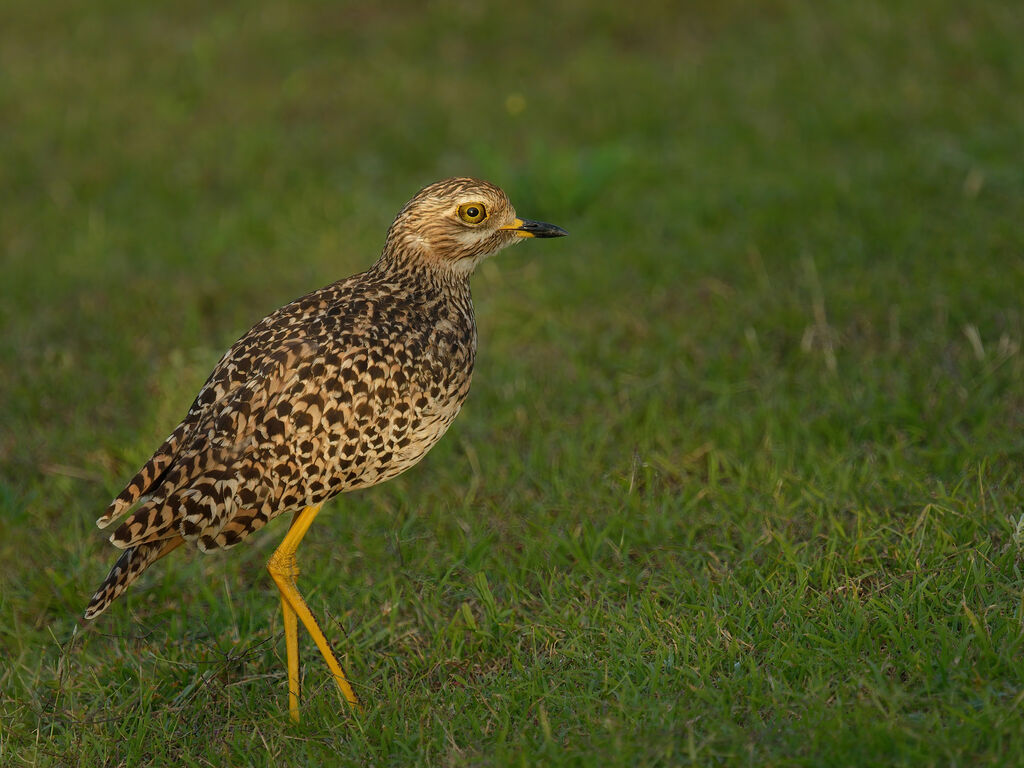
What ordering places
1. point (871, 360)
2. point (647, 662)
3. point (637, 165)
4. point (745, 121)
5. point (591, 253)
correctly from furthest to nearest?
point (745, 121)
point (637, 165)
point (591, 253)
point (871, 360)
point (647, 662)

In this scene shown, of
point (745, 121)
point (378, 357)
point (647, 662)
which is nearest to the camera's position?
point (647, 662)

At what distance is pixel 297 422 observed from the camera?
12.6 feet

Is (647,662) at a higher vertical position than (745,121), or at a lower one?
lower

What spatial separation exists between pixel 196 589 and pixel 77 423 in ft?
4.86

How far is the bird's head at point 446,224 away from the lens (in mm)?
4523

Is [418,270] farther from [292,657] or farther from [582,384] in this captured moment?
[292,657]

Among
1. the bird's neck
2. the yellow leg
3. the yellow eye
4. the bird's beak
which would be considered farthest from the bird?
the bird's beak

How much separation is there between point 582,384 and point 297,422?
2057 millimetres

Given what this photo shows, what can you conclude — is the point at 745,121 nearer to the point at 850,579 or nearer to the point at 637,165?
the point at 637,165

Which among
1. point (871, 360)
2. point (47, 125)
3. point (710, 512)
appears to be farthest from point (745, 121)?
point (47, 125)

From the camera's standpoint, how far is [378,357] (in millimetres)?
3959

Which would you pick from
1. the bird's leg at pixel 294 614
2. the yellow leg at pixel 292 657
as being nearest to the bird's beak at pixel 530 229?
the bird's leg at pixel 294 614

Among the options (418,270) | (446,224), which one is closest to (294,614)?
(418,270)

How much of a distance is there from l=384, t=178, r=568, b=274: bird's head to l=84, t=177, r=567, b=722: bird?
0.32 meters
